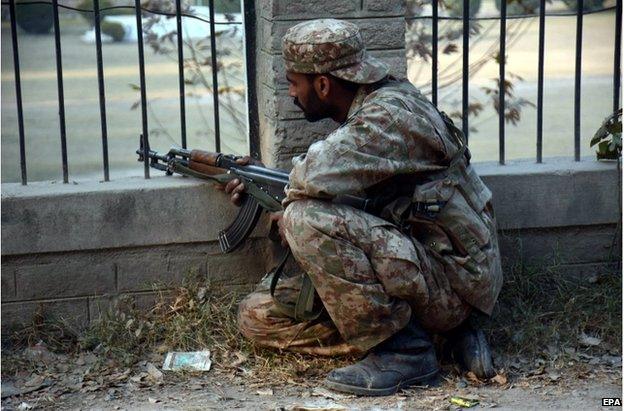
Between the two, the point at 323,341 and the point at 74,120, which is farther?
the point at 74,120

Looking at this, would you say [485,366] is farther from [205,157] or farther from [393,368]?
[205,157]

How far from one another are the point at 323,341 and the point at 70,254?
1172mm

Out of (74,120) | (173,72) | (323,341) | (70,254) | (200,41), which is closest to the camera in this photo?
(323,341)

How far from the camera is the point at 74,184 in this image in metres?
4.73

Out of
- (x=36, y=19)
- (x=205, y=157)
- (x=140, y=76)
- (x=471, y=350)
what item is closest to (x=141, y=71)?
(x=140, y=76)

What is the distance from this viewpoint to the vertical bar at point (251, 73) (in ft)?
16.0

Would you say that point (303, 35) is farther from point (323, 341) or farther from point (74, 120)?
point (74, 120)

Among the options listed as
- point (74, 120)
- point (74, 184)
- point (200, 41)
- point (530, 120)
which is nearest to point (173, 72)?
point (74, 120)

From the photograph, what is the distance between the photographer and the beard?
4199 millimetres

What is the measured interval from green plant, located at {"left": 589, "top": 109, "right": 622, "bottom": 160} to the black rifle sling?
158 centimetres

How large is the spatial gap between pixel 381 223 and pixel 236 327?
36.8 inches

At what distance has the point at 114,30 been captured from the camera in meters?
21.3

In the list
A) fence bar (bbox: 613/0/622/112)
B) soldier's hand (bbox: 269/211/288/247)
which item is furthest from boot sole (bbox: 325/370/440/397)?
fence bar (bbox: 613/0/622/112)

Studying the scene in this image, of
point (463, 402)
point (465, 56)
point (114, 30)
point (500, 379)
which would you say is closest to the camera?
point (463, 402)
